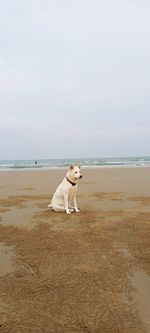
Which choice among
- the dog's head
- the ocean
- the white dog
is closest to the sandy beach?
the white dog

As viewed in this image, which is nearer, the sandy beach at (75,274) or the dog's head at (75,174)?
the sandy beach at (75,274)

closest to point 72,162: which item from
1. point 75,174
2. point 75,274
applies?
point 75,174

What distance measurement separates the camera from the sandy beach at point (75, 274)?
248 cm

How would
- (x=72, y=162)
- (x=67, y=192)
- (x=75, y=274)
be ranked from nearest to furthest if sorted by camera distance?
(x=75, y=274) → (x=67, y=192) → (x=72, y=162)

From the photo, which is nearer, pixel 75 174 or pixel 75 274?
pixel 75 274

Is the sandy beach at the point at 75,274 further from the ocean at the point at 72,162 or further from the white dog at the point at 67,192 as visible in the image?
the ocean at the point at 72,162

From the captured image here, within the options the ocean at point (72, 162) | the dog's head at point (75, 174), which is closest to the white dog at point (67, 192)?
the dog's head at point (75, 174)

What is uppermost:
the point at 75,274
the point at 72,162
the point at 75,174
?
the point at 75,174

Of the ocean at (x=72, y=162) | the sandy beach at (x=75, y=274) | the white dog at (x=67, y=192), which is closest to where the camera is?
the sandy beach at (x=75, y=274)

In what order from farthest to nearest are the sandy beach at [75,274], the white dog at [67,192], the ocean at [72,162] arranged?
the ocean at [72,162], the white dog at [67,192], the sandy beach at [75,274]

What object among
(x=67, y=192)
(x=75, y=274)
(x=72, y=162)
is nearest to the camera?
(x=75, y=274)

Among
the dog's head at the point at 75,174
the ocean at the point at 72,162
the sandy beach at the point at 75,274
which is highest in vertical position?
the dog's head at the point at 75,174

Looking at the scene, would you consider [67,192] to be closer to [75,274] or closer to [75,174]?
[75,174]

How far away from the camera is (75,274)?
3.39m
